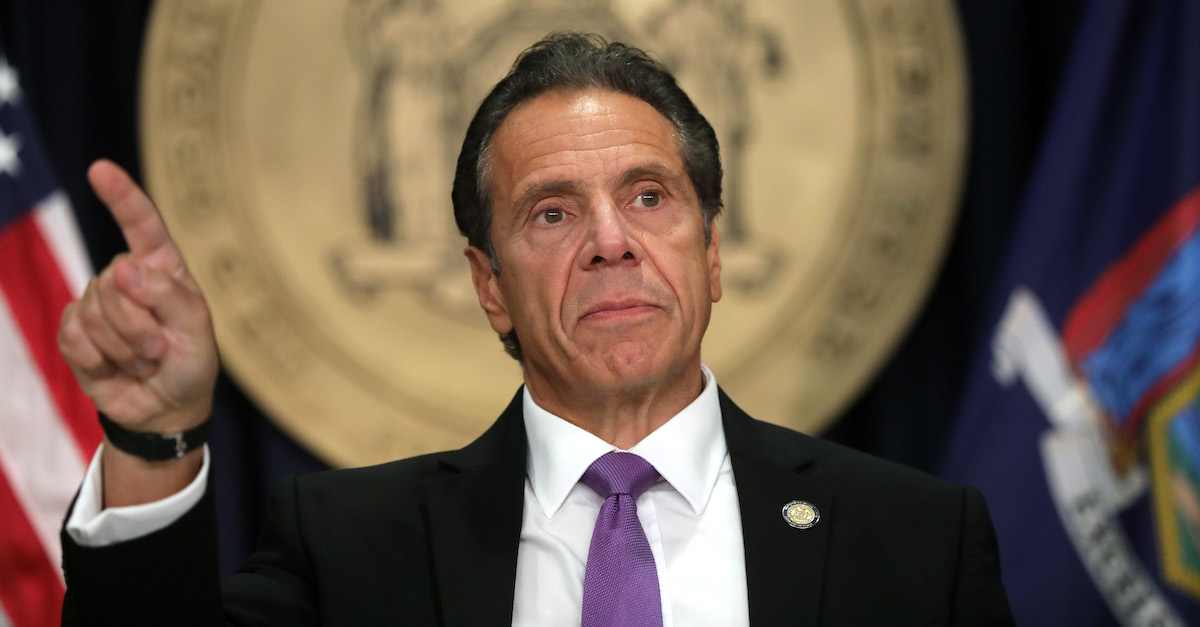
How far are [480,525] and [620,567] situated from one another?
0.22m

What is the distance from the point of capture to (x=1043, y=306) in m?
3.01

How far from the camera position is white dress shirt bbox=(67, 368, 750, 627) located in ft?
5.40

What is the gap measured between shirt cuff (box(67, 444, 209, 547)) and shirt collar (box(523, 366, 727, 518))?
56 cm

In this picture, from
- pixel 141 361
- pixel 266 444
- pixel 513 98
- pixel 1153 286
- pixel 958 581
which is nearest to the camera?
pixel 141 361

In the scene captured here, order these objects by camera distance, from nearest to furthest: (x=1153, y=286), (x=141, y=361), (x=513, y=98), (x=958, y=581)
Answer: (x=141, y=361) < (x=958, y=581) < (x=513, y=98) < (x=1153, y=286)

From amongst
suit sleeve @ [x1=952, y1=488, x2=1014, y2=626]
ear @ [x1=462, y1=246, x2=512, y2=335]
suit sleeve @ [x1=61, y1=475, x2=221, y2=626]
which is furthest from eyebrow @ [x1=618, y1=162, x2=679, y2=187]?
suit sleeve @ [x1=61, y1=475, x2=221, y2=626]

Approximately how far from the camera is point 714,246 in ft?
6.48

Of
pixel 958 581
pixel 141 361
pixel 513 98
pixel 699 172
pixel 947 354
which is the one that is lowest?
pixel 958 581

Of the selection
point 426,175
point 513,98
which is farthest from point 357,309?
point 513,98

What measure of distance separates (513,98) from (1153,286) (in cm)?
178

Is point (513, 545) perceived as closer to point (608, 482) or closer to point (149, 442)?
point (608, 482)

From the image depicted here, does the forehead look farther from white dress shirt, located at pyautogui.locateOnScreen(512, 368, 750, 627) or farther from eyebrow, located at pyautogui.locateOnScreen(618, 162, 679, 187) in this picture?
white dress shirt, located at pyautogui.locateOnScreen(512, 368, 750, 627)

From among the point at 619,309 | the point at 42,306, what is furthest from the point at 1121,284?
the point at 42,306

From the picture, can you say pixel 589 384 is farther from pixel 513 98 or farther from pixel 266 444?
pixel 266 444
